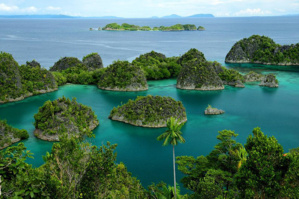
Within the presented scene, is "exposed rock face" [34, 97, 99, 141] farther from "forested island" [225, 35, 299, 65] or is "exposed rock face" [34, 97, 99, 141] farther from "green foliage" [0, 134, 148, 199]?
"forested island" [225, 35, 299, 65]

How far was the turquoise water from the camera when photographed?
133ft

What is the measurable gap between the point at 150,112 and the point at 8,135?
23.1 meters

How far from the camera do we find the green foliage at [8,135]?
137ft

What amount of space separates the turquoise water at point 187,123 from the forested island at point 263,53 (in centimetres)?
3698

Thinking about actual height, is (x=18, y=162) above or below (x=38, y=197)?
above

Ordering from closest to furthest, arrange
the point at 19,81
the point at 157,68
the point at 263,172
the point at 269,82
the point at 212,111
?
the point at 263,172, the point at 212,111, the point at 19,81, the point at 269,82, the point at 157,68

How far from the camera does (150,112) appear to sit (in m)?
51.0

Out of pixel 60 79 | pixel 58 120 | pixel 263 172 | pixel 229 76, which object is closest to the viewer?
pixel 263 172

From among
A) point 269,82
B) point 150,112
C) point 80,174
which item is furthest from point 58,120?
point 269,82

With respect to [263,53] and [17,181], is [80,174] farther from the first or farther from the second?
[263,53]

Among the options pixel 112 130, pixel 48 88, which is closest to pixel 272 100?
pixel 112 130

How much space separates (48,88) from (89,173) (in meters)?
58.7

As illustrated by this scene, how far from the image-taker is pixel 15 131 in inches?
1724

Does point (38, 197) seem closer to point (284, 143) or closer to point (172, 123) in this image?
point (172, 123)
